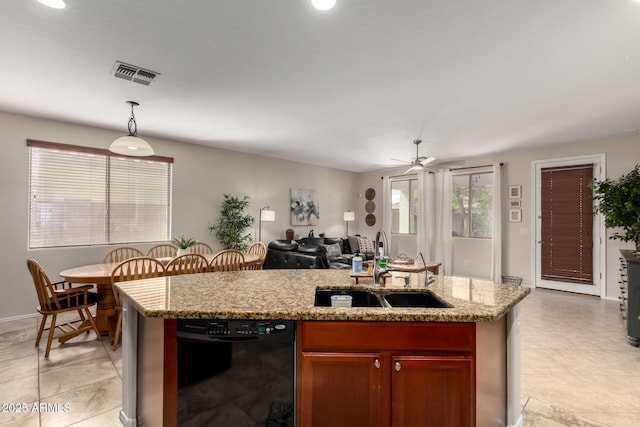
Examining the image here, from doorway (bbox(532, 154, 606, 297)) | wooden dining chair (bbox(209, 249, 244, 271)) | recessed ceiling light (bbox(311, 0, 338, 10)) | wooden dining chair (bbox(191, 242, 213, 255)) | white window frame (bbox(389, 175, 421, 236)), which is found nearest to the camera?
recessed ceiling light (bbox(311, 0, 338, 10))

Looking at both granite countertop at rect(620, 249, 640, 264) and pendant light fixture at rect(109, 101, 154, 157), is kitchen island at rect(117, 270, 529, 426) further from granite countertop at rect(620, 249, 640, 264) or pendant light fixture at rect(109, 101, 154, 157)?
granite countertop at rect(620, 249, 640, 264)

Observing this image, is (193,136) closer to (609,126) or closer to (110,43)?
(110,43)

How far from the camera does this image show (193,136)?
484 centimetres

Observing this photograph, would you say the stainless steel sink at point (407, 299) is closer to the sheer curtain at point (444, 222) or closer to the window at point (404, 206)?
the sheer curtain at point (444, 222)

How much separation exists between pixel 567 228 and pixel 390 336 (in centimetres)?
559

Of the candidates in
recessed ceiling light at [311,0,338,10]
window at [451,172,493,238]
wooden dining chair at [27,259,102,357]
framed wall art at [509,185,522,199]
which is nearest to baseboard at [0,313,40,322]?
wooden dining chair at [27,259,102,357]

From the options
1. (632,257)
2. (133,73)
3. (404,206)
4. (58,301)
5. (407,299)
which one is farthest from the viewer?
(404,206)

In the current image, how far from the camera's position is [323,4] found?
179 cm

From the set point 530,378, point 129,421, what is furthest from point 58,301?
point 530,378

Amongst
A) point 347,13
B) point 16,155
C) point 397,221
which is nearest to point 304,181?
point 397,221

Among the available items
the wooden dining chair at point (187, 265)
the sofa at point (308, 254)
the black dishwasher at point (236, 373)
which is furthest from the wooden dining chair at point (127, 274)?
the sofa at point (308, 254)

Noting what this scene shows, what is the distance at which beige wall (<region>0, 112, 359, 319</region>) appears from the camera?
3.70m

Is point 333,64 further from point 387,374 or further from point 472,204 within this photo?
point 472,204

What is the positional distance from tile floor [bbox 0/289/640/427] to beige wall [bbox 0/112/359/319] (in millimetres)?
805
